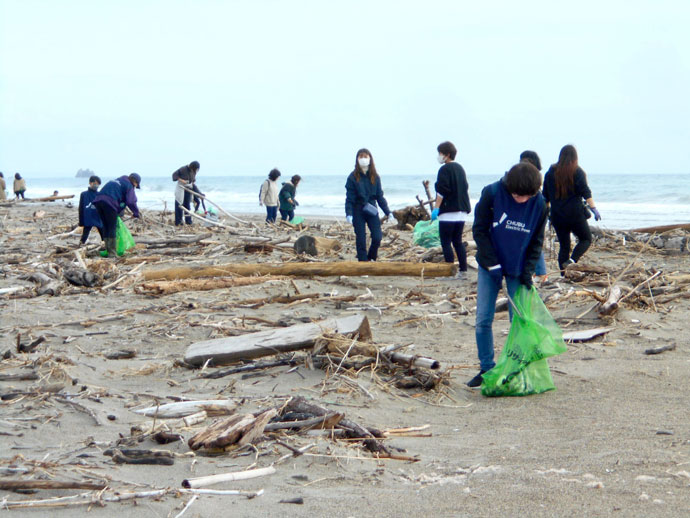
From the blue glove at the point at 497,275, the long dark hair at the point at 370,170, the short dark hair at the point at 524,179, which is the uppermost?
the long dark hair at the point at 370,170

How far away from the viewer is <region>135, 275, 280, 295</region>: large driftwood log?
360 inches

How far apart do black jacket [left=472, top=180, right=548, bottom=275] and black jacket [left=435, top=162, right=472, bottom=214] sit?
4.38m

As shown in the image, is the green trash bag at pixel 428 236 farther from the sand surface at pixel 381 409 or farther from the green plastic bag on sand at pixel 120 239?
the green plastic bag on sand at pixel 120 239

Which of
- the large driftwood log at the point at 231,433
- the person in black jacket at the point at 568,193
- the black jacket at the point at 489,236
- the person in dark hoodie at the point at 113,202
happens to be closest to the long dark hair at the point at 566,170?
the person in black jacket at the point at 568,193

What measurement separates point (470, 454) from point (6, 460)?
2244 mm

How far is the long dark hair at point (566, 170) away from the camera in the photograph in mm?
9039

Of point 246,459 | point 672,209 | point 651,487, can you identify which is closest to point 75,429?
point 246,459

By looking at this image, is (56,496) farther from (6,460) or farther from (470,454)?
(470,454)

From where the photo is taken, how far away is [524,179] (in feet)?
15.8

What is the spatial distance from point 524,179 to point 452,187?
186 inches

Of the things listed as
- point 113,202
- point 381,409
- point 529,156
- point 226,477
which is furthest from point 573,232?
point 113,202

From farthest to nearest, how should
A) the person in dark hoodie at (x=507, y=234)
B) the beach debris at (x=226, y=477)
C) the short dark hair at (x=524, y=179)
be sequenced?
the person in dark hoodie at (x=507, y=234) → the short dark hair at (x=524, y=179) → the beach debris at (x=226, y=477)

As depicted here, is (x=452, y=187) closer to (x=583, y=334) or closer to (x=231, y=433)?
(x=583, y=334)

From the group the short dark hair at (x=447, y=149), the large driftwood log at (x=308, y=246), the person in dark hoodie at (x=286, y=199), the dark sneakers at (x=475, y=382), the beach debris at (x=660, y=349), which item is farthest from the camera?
the person in dark hoodie at (x=286, y=199)
